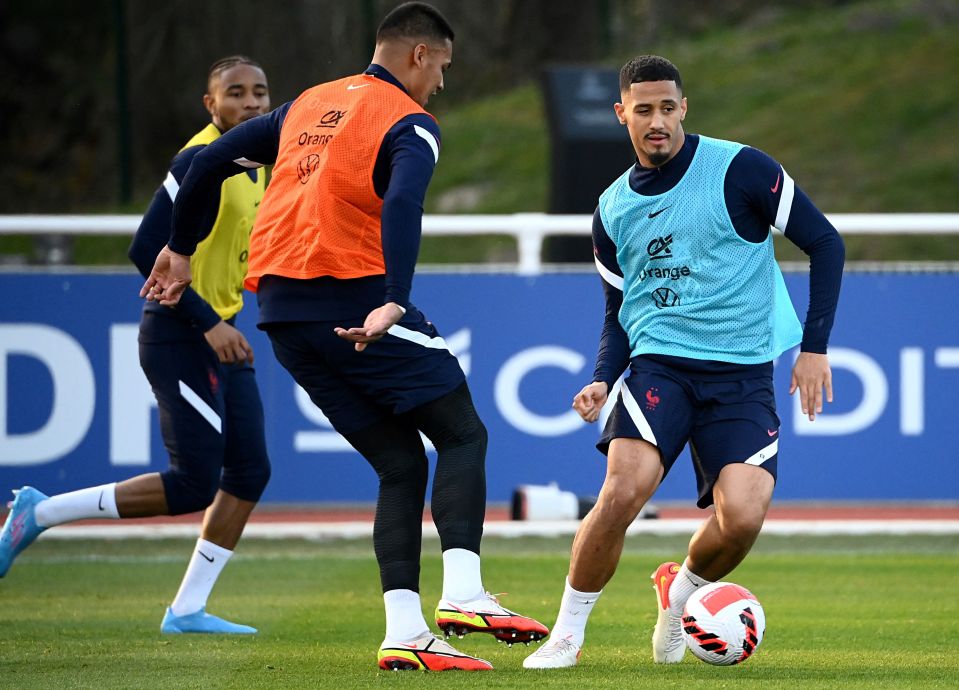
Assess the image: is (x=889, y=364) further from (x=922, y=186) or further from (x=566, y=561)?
(x=922, y=186)

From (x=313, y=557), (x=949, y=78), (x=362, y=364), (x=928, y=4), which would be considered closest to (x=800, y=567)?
(x=313, y=557)

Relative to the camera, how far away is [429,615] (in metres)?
7.21

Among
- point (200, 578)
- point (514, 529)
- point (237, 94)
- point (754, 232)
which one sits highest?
point (237, 94)

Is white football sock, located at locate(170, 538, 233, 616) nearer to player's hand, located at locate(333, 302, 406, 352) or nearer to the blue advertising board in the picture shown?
player's hand, located at locate(333, 302, 406, 352)

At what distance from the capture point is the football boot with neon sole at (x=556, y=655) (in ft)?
18.5

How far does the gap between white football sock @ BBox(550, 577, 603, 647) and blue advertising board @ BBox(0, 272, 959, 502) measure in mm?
4053

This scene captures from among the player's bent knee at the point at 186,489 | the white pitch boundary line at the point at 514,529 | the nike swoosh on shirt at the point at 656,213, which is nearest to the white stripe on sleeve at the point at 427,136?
the nike swoosh on shirt at the point at 656,213

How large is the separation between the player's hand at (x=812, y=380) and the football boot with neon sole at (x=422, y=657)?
4.57ft

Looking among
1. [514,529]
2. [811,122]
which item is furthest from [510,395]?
[811,122]

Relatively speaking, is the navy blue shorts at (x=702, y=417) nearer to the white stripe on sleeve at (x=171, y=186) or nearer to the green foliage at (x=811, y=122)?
the white stripe on sleeve at (x=171, y=186)

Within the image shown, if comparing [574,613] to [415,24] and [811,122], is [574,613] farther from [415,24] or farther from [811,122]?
[811,122]

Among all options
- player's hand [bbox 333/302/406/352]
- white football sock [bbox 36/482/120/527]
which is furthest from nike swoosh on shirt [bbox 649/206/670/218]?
white football sock [bbox 36/482/120/527]

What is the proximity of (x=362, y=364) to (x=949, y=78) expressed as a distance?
1653 cm

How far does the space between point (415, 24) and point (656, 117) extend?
2.89ft
